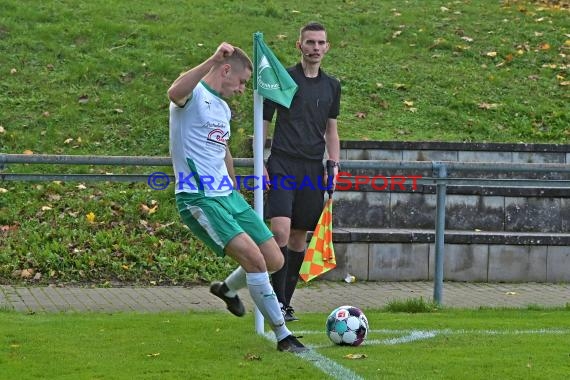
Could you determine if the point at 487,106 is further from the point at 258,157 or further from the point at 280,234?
the point at 258,157

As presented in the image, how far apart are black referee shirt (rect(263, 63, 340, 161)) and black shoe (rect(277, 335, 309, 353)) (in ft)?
6.62

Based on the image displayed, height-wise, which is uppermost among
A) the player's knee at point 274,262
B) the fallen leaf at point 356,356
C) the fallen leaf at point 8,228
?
the player's knee at point 274,262

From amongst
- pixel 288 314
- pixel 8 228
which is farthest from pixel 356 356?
pixel 8 228

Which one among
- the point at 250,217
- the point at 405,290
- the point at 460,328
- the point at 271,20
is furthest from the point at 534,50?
the point at 250,217

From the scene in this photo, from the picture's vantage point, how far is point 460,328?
25.4ft

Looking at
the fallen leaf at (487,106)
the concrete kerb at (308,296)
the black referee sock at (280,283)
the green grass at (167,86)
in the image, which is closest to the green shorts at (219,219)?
the black referee sock at (280,283)

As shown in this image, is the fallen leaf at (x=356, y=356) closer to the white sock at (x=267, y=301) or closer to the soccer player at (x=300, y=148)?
the white sock at (x=267, y=301)

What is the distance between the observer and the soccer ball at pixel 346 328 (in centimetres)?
684

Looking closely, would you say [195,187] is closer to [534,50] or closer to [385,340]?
[385,340]

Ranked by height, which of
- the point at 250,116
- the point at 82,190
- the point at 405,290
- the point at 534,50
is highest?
the point at 534,50

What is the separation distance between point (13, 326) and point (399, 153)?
6.56m

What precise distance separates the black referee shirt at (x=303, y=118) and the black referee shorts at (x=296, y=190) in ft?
0.28

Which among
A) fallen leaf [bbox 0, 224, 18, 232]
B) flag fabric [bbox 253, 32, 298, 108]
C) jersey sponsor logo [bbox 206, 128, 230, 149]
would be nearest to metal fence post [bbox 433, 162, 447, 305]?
flag fabric [bbox 253, 32, 298, 108]

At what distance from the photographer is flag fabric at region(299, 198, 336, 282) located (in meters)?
8.47
